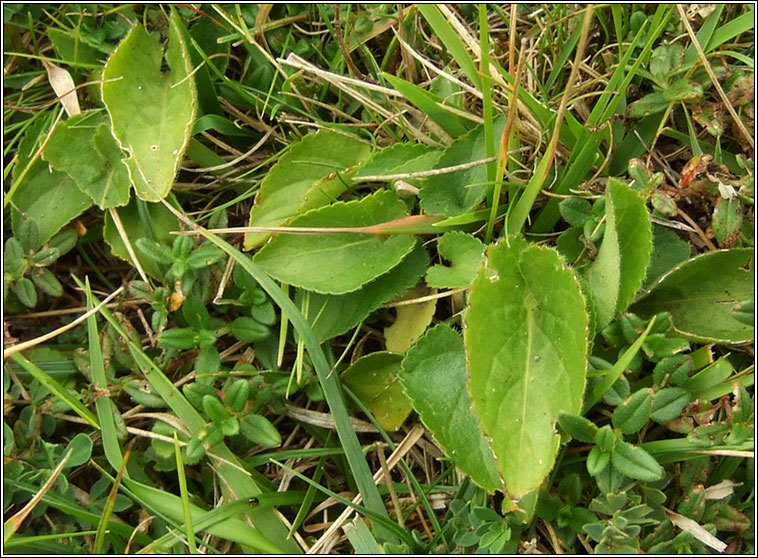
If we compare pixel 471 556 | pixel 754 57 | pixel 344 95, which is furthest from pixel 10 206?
pixel 754 57

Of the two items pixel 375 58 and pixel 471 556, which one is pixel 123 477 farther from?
pixel 375 58

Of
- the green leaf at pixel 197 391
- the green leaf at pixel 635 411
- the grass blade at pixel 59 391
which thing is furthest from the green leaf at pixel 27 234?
the green leaf at pixel 635 411

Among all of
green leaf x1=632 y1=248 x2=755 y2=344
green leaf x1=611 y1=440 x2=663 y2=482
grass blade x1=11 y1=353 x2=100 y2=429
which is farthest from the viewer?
grass blade x1=11 y1=353 x2=100 y2=429

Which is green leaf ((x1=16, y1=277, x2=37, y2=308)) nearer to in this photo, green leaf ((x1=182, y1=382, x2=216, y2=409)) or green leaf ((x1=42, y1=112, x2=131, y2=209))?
green leaf ((x1=42, y1=112, x2=131, y2=209))

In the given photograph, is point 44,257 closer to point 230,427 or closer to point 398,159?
point 230,427

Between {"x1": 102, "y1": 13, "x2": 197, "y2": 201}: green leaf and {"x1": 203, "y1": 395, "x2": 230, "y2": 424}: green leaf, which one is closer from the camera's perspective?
{"x1": 203, "y1": 395, "x2": 230, "y2": 424}: green leaf

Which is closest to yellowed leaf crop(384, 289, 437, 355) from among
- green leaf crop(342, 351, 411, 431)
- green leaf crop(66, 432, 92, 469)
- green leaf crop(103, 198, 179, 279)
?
green leaf crop(342, 351, 411, 431)

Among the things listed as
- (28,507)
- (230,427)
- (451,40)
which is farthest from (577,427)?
(28,507)
